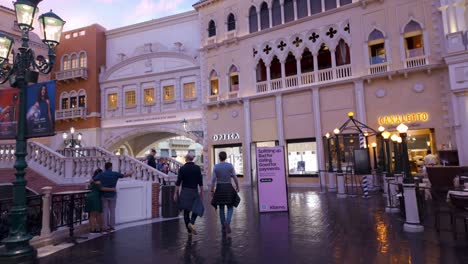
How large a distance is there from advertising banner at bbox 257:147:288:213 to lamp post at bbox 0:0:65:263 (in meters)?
5.58

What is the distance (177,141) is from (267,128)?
2806 centimetres

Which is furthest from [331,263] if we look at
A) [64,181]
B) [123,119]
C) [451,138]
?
[123,119]

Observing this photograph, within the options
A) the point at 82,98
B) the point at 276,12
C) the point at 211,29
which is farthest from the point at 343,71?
the point at 82,98

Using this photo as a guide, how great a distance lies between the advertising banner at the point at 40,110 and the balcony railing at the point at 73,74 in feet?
61.0

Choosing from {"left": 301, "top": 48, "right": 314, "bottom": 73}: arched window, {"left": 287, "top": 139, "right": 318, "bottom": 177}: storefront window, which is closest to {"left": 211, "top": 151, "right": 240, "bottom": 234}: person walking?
{"left": 287, "top": 139, "right": 318, "bottom": 177}: storefront window

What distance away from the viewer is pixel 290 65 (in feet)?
61.5

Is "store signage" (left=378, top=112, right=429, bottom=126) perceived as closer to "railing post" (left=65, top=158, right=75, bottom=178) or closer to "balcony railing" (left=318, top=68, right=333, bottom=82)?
"balcony railing" (left=318, top=68, right=333, bottom=82)

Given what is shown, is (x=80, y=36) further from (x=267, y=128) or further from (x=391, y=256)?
(x=391, y=256)

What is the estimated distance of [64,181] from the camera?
11.1 m

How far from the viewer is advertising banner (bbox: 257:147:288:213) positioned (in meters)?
8.88

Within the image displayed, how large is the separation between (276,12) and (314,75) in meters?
4.76

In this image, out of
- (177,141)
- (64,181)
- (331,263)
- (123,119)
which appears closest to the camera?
(331,263)

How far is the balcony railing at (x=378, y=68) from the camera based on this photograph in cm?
1555

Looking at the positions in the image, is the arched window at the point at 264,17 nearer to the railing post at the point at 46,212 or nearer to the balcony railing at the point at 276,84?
the balcony railing at the point at 276,84
